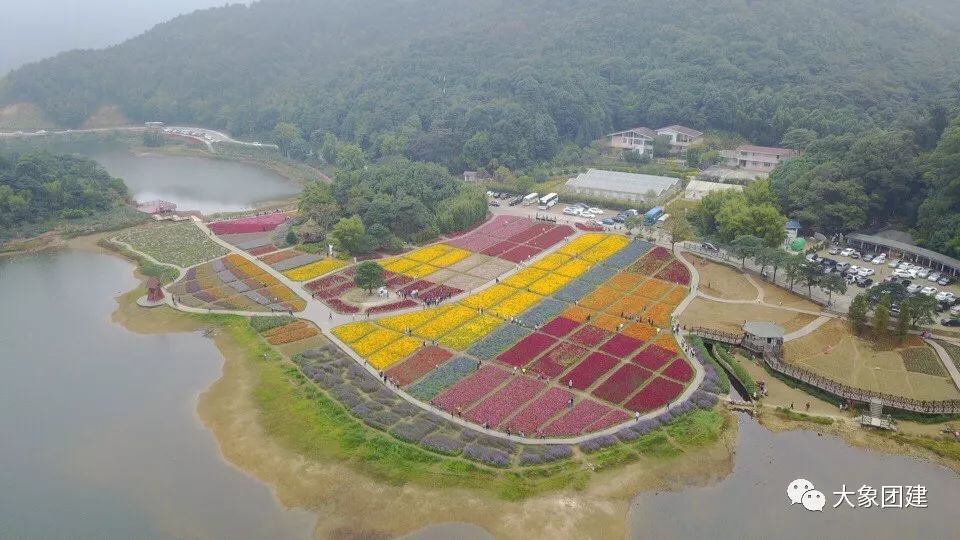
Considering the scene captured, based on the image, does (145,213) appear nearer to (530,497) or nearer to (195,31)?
(530,497)

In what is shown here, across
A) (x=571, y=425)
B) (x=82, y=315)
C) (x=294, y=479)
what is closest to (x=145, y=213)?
(x=82, y=315)

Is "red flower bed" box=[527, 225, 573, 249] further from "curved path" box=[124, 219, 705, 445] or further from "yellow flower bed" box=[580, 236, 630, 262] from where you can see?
"yellow flower bed" box=[580, 236, 630, 262]

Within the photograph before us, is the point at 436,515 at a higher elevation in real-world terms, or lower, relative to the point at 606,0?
lower

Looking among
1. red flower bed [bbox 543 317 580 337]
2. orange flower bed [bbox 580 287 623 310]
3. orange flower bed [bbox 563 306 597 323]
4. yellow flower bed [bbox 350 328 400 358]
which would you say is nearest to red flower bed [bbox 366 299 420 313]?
yellow flower bed [bbox 350 328 400 358]

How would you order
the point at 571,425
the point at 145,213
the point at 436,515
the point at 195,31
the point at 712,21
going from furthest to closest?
the point at 195,31 → the point at 712,21 → the point at 145,213 → the point at 571,425 → the point at 436,515

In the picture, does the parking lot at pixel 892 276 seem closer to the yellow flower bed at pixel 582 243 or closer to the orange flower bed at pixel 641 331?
the orange flower bed at pixel 641 331

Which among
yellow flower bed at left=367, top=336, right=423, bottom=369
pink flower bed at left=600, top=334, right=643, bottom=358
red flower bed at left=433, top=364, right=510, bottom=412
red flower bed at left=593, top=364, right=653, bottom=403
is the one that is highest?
yellow flower bed at left=367, top=336, right=423, bottom=369

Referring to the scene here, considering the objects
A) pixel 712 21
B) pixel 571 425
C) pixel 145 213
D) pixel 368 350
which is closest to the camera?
pixel 571 425
